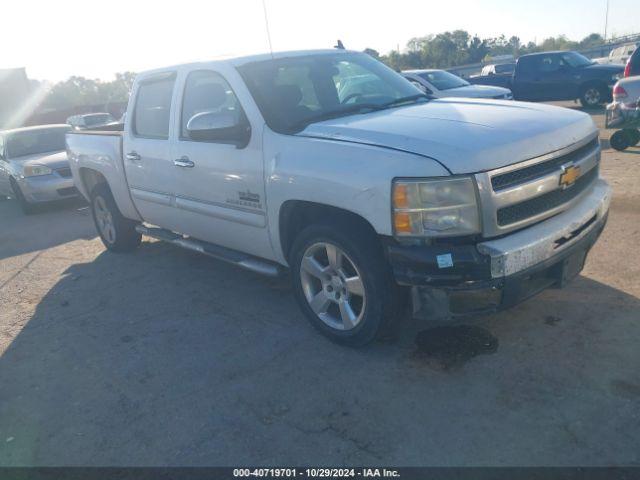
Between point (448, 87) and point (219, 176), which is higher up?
point (219, 176)

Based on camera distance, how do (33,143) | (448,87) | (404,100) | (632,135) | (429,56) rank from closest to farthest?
1. (404,100)
2. (632,135)
3. (33,143)
4. (448,87)
5. (429,56)

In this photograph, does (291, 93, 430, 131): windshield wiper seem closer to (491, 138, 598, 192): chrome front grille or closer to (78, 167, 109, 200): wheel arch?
(491, 138, 598, 192): chrome front grille

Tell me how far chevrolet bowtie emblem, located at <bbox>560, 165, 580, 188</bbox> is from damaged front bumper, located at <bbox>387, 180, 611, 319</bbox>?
0.63ft

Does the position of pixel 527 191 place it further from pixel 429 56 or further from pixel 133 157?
pixel 429 56

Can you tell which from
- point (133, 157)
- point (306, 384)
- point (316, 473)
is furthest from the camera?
point (133, 157)

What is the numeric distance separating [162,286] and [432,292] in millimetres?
3124

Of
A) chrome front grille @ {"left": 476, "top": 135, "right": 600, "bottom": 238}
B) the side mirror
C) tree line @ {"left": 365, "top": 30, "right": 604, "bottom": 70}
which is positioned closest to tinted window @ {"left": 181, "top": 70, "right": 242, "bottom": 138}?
the side mirror

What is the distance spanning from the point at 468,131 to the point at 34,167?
9151mm

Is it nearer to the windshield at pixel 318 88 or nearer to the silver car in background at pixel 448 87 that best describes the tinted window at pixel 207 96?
the windshield at pixel 318 88

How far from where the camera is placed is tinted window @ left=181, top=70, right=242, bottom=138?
426cm

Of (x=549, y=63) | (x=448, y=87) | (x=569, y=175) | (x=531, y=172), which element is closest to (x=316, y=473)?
(x=531, y=172)

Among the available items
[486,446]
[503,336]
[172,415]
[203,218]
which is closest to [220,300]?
[203,218]

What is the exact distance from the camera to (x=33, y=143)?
36.4 ft

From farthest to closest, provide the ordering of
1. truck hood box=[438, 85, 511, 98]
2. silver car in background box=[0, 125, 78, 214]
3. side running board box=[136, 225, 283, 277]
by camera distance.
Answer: truck hood box=[438, 85, 511, 98], silver car in background box=[0, 125, 78, 214], side running board box=[136, 225, 283, 277]
